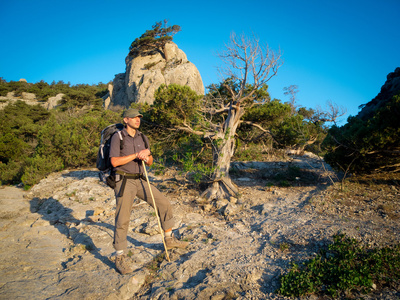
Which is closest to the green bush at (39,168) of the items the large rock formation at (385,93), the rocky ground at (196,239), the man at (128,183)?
the rocky ground at (196,239)

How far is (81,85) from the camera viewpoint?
61406mm

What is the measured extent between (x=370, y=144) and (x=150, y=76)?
1251 inches

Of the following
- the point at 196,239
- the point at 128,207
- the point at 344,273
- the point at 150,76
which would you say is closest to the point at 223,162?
the point at 196,239

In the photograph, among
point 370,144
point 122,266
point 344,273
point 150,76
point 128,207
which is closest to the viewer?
point 344,273

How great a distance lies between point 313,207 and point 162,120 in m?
5.45

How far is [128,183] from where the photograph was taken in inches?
146

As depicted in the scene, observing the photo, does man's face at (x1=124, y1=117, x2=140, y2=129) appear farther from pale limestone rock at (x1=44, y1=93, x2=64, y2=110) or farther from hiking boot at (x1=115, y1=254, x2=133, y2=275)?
pale limestone rock at (x1=44, y1=93, x2=64, y2=110)

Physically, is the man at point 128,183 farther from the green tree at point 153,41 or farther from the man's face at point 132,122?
the green tree at point 153,41

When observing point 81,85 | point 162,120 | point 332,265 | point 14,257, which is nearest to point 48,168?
point 162,120

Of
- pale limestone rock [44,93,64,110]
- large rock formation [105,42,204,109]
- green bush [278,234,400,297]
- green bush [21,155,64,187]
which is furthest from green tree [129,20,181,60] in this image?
green bush [278,234,400,297]

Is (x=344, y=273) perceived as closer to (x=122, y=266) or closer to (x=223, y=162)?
(x=122, y=266)

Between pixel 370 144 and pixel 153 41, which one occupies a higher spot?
pixel 153 41

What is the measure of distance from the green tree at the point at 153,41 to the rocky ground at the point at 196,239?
34.9m

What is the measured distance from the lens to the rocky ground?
124 inches
